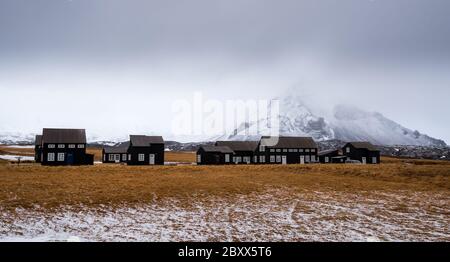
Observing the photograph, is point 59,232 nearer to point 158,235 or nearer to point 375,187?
point 158,235

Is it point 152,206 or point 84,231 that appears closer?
point 84,231

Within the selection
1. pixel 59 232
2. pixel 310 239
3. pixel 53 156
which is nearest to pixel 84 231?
pixel 59 232

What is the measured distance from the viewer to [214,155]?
7869cm

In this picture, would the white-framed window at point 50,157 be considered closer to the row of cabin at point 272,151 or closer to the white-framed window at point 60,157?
the white-framed window at point 60,157

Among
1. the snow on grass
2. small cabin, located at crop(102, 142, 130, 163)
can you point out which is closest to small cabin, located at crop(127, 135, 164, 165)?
small cabin, located at crop(102, 142, 130, 163)

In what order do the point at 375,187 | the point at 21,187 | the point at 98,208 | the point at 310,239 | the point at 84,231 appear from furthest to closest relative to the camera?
A: the point at 375,187
the point at 21,187
the point at 98,208
the point at 84,231
the point at 310,239

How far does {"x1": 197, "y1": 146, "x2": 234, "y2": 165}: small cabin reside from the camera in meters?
78.3

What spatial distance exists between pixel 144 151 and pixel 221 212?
51970 millimetres

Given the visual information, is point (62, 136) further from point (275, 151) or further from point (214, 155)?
point (275, 151)

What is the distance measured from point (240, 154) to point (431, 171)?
50.4 metres

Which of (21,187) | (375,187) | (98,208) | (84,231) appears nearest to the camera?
(84,231)

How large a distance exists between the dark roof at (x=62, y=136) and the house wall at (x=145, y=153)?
943 centimetres

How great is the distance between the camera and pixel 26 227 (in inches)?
623

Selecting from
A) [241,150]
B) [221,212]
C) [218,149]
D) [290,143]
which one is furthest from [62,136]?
[290,143]
